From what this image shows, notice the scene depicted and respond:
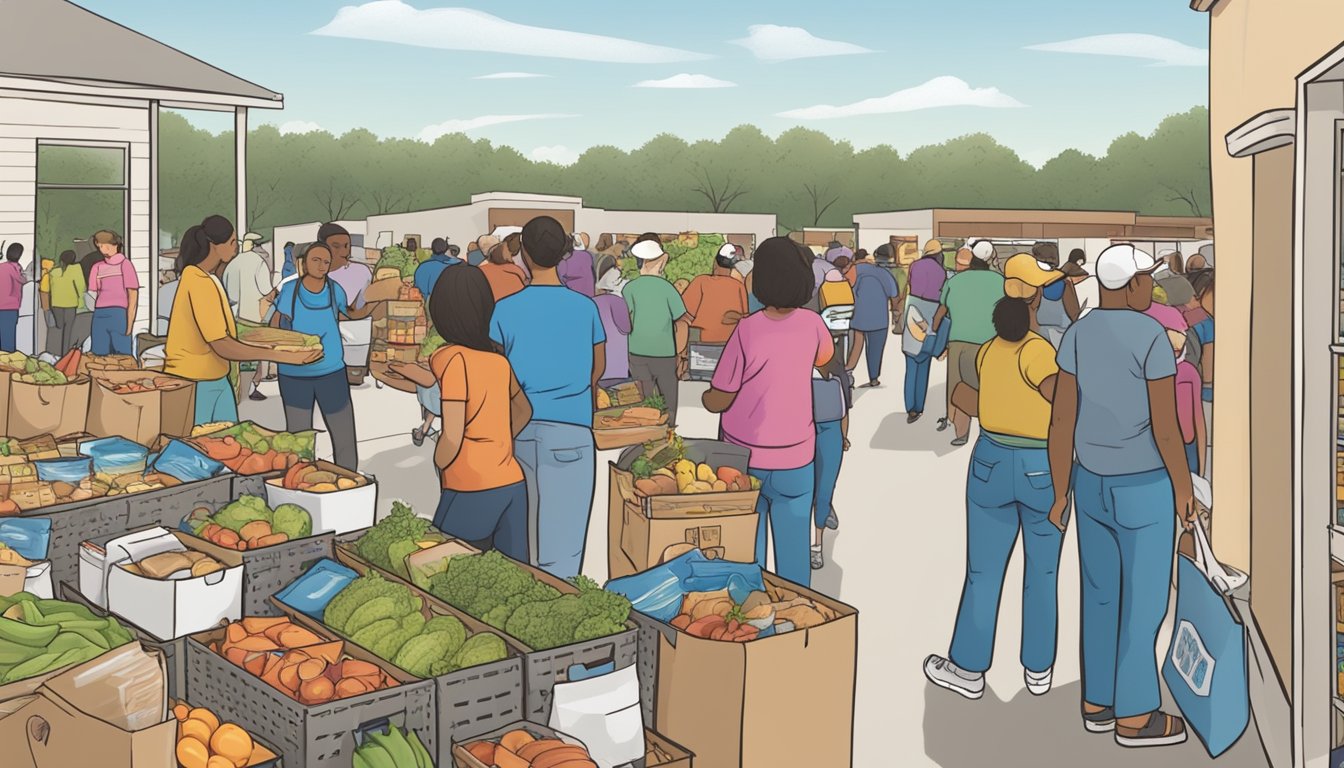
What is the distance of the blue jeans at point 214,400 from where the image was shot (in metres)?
6.73

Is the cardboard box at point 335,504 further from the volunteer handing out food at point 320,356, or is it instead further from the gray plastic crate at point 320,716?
the volunteer handing out food at point 320,356

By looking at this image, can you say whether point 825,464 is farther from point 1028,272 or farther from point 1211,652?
point 1211,652

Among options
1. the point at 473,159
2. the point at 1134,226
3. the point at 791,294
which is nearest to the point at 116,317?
the point at 791,294

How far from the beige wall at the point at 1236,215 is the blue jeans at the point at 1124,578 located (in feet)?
3.06

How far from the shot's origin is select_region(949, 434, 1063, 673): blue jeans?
16.5ft

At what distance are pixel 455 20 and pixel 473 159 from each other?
49827 millimetres

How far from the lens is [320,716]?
283 centimetres

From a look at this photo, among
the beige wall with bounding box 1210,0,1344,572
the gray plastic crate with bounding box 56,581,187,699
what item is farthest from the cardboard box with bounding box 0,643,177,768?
the beige wall with bounding box 1210,0,1344,572

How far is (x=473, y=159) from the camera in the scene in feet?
394

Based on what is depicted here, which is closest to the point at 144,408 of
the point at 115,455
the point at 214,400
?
the point at 214,400

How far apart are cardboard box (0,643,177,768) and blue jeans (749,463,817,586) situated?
2.90m

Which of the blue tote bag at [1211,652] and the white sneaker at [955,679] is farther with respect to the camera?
the white sneaker at [955,679]

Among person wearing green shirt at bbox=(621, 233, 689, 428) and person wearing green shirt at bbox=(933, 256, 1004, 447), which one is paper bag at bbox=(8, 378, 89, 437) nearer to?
person wearing green shirt at bbox=(621, 233, 689, 428)

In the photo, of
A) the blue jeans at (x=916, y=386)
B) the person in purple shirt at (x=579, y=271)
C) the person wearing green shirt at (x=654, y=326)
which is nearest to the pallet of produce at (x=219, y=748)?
the person wearing green shirt at (x=654, y=326)
